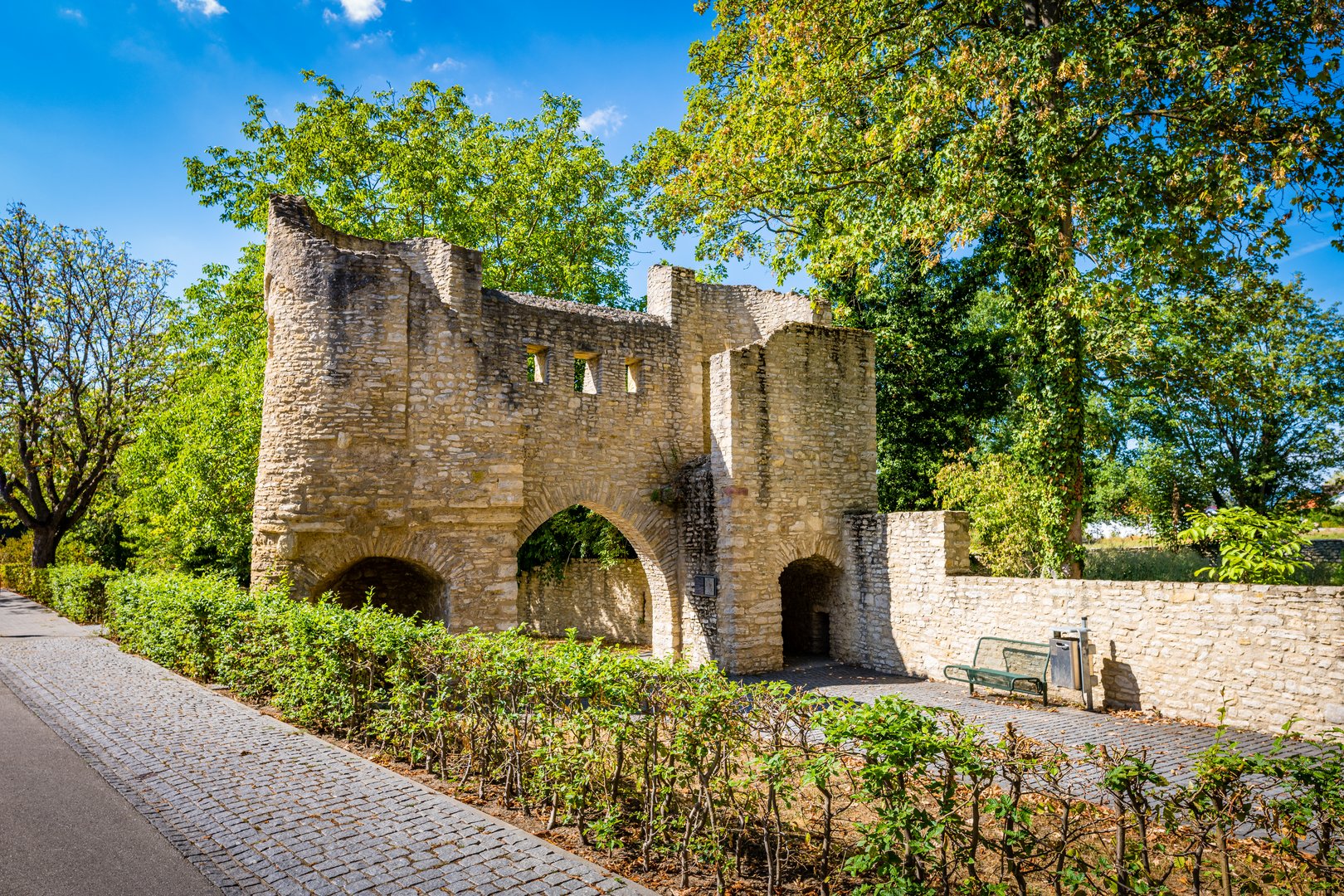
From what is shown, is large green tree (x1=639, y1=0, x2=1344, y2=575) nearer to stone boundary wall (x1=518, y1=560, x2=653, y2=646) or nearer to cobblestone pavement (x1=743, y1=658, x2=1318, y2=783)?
cobblestone pavement (x1=743, y1=658, x2=1318, y2=783)

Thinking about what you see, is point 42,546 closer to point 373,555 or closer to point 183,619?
point 183,619

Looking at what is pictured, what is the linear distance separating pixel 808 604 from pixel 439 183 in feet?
48.6

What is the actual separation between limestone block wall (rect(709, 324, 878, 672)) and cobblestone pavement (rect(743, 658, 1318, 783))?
1.58m

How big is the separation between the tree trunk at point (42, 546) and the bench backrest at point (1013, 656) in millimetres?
26137

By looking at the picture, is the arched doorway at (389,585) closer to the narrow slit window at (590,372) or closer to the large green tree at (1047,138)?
the narrow slit window at (590,372)

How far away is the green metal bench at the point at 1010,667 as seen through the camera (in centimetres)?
933

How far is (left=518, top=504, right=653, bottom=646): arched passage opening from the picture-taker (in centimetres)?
1748

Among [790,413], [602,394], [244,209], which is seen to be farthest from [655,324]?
[244,209]

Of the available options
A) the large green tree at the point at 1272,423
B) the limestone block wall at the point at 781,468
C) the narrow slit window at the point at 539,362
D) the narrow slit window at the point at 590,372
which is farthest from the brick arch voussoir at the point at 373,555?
the large green tree at the point at 1272,423

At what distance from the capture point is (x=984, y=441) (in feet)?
58.6

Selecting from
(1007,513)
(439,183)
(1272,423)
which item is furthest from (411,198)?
(1272,423)

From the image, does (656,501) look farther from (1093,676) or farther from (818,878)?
(818,878)

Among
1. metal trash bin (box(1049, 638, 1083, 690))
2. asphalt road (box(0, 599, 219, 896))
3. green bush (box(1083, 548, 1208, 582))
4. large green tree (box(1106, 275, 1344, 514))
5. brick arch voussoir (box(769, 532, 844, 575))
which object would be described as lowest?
asphalt road (box(0, 599, 219, 896))

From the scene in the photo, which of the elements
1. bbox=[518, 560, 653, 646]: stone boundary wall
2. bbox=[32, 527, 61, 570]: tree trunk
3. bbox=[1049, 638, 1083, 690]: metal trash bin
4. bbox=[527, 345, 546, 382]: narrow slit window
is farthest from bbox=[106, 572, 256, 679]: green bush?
bbox=[32, 527, 61, 570]: tree trunk
